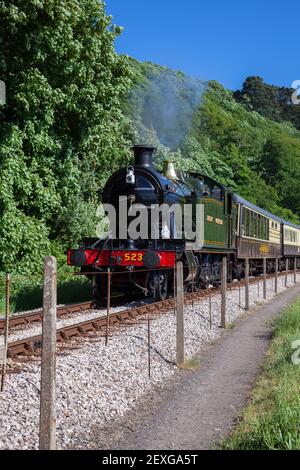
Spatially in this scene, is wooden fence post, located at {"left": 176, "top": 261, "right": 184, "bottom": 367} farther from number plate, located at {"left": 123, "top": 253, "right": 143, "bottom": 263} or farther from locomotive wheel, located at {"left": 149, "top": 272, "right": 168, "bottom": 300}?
locomotive wheel, located at {"left": 149, "top": 272, "right": 168, "bottom": 300}

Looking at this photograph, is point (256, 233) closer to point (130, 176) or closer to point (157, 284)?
point (130, 176)

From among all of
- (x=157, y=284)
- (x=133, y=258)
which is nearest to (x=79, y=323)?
(x=133, y=258)

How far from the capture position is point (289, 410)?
5.47 metres

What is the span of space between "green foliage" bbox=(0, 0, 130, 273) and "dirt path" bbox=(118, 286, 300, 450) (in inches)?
353

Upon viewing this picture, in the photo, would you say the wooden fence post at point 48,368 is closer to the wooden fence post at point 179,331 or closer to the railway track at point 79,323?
the railway track at point 79,323

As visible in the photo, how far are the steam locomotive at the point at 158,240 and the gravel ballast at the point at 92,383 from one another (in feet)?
7.51

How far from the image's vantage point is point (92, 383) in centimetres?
712

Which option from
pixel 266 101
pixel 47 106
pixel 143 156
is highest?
pixel 266 101

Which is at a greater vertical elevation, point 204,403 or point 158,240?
point 158,240

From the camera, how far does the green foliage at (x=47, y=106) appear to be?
16641mm

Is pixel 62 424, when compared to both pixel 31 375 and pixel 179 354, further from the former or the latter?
pixel 179 354

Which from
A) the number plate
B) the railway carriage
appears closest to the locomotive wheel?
the number plate

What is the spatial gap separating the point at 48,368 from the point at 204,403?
288 cm
